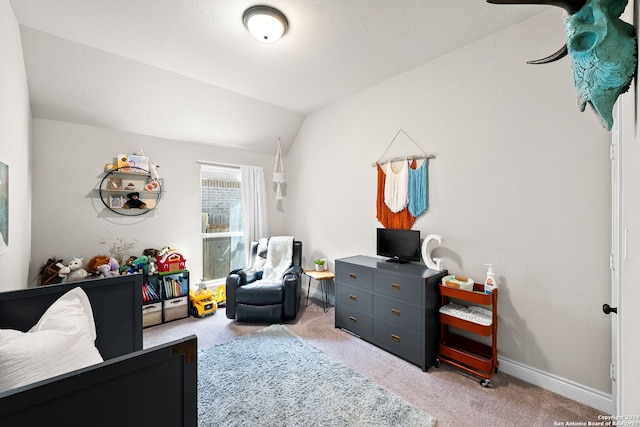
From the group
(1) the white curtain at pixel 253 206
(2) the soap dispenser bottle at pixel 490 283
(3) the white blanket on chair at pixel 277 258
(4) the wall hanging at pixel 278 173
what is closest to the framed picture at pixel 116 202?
(1) the white curtain at pixel 253 206

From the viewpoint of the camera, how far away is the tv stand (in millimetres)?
2221

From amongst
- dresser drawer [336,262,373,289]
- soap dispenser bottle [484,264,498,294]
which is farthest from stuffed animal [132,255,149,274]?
soap dispenser bottle [484,264,498,294]

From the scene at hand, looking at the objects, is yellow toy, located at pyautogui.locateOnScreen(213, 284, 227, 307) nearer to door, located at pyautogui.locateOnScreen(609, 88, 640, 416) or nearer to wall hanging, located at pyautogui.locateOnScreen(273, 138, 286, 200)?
wall hanging, located at pyautogui.locateOnScreen(273, 138, 286, 200)

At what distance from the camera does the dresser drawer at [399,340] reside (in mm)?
2234

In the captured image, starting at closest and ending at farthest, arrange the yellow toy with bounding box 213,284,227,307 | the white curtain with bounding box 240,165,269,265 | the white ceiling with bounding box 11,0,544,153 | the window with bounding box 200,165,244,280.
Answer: the white ceiling with bounding box 11,0,544,153 → the yellow toy with bounding box 213,284,227,307 → the window with bounding box 200,165,244,280 → the white curtain with bounding box 240,165,269,265

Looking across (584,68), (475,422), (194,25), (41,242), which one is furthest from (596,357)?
(41,242)

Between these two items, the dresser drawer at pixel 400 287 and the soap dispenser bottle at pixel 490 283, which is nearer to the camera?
the soap dispenser bottle at pixel 490 283

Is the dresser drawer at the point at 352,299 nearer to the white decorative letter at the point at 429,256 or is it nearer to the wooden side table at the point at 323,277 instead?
the wooden side table at the point at 323,277

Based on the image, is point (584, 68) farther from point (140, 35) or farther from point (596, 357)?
point (140, 35)

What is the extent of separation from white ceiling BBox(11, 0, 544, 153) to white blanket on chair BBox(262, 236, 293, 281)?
1.78 meters

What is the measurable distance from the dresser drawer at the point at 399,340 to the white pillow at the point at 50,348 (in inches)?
83.7

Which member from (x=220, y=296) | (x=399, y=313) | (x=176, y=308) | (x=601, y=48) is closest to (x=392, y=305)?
(x=399, y=313)

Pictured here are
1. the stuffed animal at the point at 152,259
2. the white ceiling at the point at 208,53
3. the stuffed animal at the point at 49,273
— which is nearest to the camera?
the white ceiling at the point at 208,53

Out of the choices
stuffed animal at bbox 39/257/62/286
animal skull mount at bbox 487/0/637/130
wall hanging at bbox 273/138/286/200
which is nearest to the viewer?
animal skull mount at bbox 487/0/637/130
